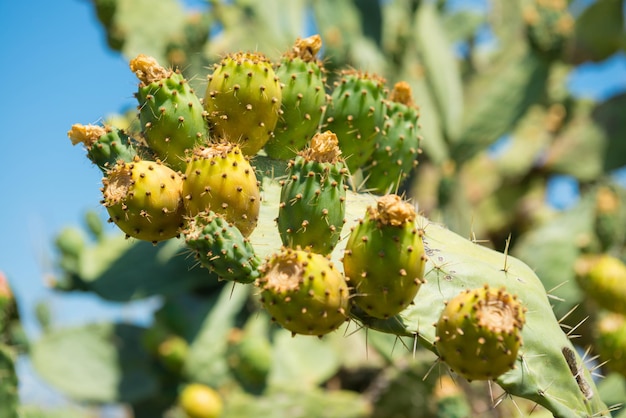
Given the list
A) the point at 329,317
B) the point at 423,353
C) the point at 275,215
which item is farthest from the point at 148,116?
the point at 423,353

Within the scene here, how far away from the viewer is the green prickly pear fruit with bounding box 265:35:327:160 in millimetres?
1907

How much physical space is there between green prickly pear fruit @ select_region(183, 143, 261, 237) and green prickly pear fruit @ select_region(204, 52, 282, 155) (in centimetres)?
17

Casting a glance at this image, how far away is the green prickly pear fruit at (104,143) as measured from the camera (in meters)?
1.72

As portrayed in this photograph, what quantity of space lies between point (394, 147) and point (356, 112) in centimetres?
20

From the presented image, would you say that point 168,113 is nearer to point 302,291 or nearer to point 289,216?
point 289,216

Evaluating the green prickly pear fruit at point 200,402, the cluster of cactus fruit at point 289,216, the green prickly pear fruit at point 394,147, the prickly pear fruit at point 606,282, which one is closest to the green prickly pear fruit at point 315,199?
the cluster of cactus fruit at point 289,216

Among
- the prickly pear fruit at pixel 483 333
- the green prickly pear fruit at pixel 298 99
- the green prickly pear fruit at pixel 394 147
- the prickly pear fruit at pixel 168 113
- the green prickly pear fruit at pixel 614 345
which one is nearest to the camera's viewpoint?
the prickly pear fruit at pixel 483 333

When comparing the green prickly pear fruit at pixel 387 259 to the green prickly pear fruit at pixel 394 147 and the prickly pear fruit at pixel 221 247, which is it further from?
the green prickly pear fruit at pixel 394 147

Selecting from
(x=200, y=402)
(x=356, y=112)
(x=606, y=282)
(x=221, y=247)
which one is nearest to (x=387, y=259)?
(x=221, y=247)

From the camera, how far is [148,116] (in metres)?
1.73

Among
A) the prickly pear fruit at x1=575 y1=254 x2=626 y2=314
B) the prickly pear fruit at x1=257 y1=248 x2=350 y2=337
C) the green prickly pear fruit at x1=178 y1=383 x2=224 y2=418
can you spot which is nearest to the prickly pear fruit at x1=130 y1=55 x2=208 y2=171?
the prickly pear fruit at x1=257 y1=248 x2=350 y2=337

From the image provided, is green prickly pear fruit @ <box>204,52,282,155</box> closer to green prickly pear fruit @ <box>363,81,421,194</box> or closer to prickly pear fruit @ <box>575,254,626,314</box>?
green prickly pear fruit @ <box>363,81,421,194</box>

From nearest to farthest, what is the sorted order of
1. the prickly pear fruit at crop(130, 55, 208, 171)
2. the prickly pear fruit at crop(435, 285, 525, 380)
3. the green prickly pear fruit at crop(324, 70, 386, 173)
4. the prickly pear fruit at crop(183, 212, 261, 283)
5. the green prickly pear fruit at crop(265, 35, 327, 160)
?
the prickly pear fruit at crop(435, 285, 525, 380) < the prickly pear fruit at crop(183, 212, 261, 283) < the prickly pear fruit at crop(130, 55, 208, 171) < the green prickly pear fruit at crop(265, 35, 327, 160) < the green prickly pear fruit at crop(324, 70, 386, 173)

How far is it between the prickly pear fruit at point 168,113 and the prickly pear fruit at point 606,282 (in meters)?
2.49
